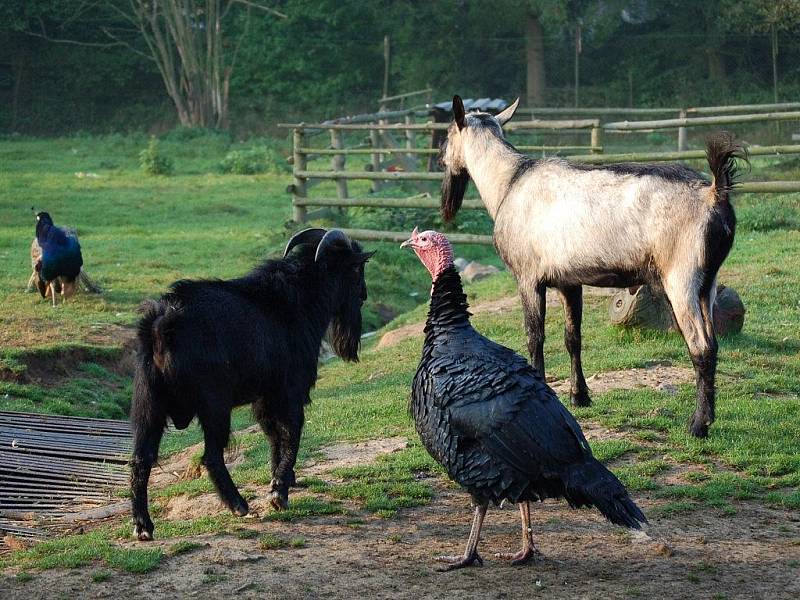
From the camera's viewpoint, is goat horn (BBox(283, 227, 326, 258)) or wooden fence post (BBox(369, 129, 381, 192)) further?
wooden fence post (BBox(369, 129, 381, 192))

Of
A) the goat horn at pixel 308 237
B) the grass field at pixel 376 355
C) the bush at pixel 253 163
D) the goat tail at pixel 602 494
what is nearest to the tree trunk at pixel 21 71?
the bush at pixel 253 163

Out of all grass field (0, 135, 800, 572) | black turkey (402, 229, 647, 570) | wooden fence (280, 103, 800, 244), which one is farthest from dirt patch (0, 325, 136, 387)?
black turkey (402, 229, 647, 570)

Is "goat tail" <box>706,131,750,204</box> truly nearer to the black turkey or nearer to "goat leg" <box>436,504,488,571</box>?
the black turkey

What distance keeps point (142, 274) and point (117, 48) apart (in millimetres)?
24019

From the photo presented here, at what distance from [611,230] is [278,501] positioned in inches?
111

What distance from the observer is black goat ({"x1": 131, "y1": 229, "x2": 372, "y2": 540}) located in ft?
19.3

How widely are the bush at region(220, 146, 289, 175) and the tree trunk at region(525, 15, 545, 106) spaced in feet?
35.7

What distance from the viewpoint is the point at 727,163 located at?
6895 mm

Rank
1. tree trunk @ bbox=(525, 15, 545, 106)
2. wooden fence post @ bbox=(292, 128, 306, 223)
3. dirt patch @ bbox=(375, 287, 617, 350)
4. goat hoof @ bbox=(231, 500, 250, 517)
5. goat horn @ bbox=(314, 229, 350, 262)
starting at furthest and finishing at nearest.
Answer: tree trunk @ bbox=(525, 15, 545, 106) → wooden fence post @ bbox=(292, 128, 306, 223) → dirt patch @ bbox=(375, 287, 617, 350) → goat horn @ bbox=(314, 229, 350, 262) → goat hoof @ bbox=(231, 500, 250, 517)

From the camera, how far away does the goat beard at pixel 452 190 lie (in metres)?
9.05

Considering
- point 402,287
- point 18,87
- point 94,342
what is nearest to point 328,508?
point 94,342

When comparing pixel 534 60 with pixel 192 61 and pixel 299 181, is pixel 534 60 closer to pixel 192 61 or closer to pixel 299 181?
pixel 192 61

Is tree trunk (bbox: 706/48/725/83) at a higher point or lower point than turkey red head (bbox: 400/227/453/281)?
higher

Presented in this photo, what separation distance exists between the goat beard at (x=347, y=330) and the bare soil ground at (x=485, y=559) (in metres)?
1.46
